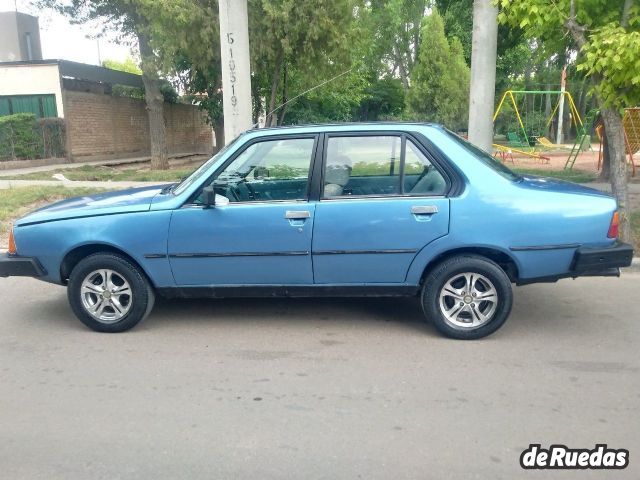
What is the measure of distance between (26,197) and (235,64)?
5.26 m

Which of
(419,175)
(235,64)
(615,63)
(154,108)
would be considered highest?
(235,64)

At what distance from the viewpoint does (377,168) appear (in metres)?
4.88

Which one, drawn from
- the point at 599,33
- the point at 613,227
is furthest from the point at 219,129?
the point at 613,227

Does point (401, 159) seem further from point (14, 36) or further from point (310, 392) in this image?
point (14, 36)

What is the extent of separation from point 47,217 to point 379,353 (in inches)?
117

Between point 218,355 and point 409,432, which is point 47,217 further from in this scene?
point 409,432

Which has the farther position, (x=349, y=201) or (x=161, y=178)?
(x=161, y=178)

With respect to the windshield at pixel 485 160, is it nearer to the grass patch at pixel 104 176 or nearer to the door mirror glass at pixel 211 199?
the door mirror glass at pixel 211 199

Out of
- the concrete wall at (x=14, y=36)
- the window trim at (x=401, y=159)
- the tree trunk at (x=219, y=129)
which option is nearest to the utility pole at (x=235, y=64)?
the window trim at (x=401, y=159)

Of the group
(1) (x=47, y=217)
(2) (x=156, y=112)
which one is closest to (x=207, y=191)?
(1) (x=47, y=217)

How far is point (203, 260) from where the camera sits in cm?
478

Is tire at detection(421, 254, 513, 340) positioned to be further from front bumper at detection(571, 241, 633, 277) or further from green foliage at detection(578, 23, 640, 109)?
green foliage at detection(578, 23, 640, 109)

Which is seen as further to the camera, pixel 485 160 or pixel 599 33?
pixel 599 33

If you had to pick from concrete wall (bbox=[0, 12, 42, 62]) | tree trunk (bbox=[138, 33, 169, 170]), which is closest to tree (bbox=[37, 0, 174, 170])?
tree trunk (bbox=[138, 33, 169, 170])
